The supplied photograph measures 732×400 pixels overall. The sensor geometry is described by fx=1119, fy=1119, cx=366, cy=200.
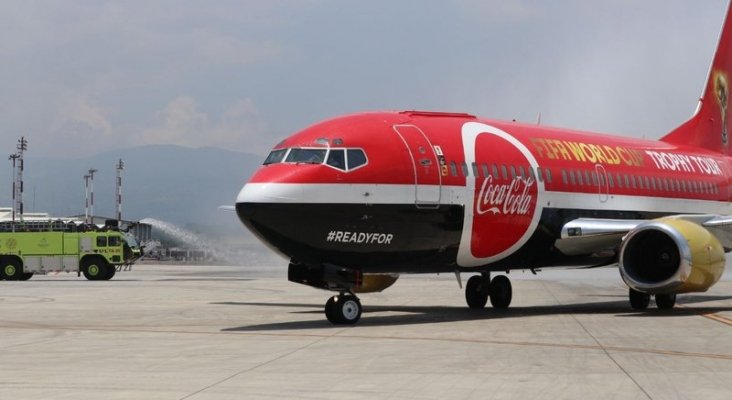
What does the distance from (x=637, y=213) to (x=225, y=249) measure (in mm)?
69235

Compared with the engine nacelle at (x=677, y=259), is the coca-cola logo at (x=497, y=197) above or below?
above

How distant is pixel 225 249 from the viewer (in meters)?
96.3

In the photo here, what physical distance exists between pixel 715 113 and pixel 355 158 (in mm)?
18661

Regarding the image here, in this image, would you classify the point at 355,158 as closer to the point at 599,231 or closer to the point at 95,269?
the point at 599,231

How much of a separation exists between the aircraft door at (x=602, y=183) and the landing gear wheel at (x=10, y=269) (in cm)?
3810

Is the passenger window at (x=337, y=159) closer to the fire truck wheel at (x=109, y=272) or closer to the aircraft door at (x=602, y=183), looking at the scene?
the aircraft door at (x=602, y=183)

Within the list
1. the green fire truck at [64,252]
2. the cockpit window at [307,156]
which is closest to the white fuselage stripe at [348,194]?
the cockpit window at [307,156]

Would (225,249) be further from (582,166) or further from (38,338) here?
(38,338)

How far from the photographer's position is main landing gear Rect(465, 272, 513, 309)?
95.0 ft

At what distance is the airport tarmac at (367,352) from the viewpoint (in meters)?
12.7

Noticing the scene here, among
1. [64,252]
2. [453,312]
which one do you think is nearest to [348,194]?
[453,312]

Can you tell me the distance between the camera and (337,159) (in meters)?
22.4

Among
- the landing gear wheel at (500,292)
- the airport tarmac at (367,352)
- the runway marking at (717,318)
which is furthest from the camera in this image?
the landing gear wheel at (500,292)

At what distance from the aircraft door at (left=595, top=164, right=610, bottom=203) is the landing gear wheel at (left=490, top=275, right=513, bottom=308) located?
3243mm
